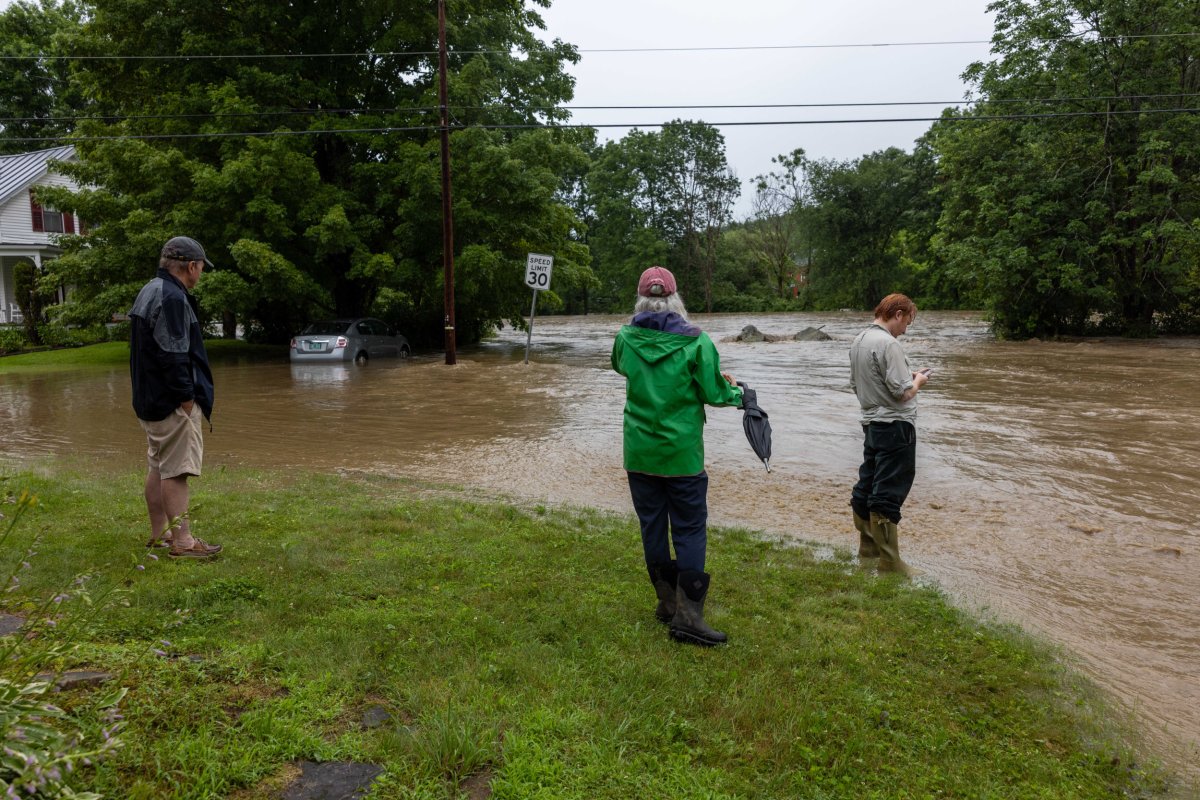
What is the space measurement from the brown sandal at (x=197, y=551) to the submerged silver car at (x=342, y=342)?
17.3 m

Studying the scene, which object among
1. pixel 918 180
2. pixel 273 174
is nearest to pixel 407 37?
pixel 273 174

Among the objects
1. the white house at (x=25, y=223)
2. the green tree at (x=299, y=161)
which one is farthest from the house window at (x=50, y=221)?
the green tree at (x=299, y=161)

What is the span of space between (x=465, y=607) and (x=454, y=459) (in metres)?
5.87

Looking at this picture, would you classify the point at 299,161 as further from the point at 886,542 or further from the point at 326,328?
the point at 886,542

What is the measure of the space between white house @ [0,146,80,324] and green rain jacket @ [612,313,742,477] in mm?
36986

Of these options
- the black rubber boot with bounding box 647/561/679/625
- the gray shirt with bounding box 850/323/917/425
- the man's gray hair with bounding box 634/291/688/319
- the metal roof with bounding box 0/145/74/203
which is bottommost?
the black rubber boot with bounding box 647/561/679/625

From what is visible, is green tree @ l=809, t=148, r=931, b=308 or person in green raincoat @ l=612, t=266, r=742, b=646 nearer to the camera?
person in green raincoat @ l=612, t=266, r=742, b=646

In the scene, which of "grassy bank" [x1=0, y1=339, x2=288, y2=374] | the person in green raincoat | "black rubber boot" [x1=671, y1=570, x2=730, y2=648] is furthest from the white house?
"black rubber boot" [x1=671, y1=570, x2=730, y2=648]

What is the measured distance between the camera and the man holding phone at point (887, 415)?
224 inches

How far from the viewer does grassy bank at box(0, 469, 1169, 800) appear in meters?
2.97

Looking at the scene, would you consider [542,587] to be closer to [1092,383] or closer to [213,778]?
[213,778]

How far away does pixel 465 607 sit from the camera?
4.51 m

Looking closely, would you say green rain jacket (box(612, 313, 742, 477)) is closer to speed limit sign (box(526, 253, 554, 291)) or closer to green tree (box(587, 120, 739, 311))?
speed limit sign (box(526, 253, 554, 291))

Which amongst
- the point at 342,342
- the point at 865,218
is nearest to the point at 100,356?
the point at 342,342
